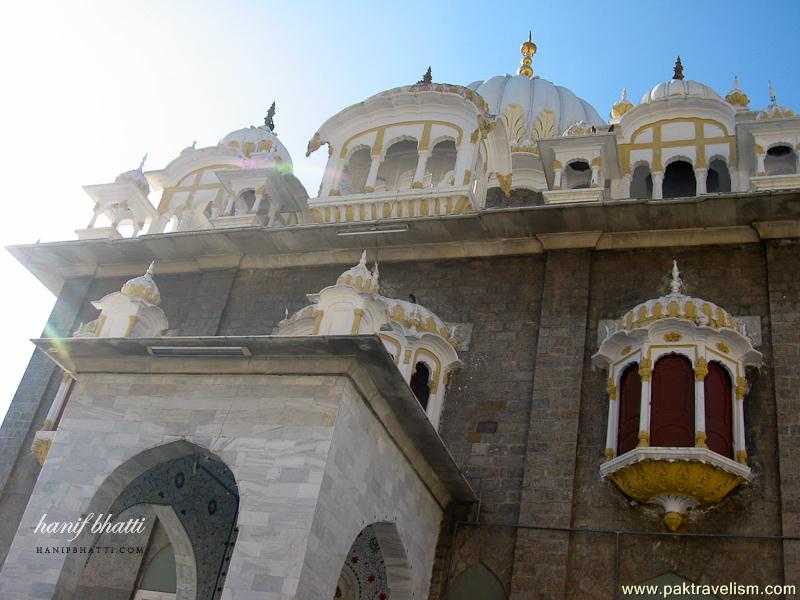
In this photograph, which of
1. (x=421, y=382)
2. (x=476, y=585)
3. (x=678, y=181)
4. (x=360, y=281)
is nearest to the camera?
(x=476, y=585)

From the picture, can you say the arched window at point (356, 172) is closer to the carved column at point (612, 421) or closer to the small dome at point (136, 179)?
the small dome at point (136, 179)

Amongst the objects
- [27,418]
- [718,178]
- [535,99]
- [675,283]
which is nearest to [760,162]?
[718,178]

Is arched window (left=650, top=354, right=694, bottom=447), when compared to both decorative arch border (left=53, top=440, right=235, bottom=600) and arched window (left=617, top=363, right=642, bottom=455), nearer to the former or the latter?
arched window (left=617, top=363, right=642, bottom=455)

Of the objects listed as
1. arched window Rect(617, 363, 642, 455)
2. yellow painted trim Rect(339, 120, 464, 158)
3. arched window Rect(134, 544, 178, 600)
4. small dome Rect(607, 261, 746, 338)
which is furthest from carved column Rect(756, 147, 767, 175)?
A: arched window Rect(134, 544, 178, 600)

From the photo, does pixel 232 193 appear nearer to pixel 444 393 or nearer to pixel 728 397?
pixel 444 393

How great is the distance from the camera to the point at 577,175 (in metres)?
17.9

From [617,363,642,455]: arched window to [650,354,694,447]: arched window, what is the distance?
26 cm

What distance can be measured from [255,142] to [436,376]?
32.6 ft

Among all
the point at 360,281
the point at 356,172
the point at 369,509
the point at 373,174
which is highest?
the point at 356,172

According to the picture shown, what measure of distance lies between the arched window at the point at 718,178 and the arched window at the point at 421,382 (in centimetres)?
677

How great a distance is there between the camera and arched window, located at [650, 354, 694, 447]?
1271 centimetres

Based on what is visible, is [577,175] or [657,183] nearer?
[657,183]

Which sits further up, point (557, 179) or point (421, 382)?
point (557, 179)

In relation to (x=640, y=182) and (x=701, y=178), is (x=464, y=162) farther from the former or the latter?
(x=701, y=178)
